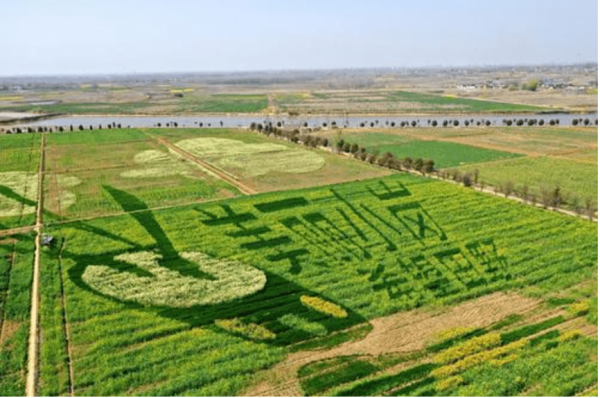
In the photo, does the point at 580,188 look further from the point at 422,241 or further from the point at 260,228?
the point at 260,228

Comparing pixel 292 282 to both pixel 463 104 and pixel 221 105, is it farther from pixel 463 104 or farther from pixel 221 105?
pixel 463 104

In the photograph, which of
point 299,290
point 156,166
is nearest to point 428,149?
point 156,166

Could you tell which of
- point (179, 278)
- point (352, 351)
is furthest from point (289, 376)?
point (179, 278)

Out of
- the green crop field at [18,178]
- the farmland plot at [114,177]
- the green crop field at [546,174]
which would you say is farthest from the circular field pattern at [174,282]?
the green crop field at [546,174]

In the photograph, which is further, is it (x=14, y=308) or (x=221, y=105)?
(x=221, y=105)

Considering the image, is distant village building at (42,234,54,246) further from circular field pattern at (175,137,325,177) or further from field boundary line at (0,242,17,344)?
circular field pattern at (175,137,325,177)

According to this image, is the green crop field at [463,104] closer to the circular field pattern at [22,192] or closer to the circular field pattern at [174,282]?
the circular field pattern at [22,192]
